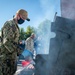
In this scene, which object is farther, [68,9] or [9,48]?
[68,9]

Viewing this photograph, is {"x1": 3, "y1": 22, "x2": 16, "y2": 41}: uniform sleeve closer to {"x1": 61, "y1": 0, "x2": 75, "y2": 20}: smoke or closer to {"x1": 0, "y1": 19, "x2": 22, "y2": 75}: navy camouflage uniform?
{"x1": 0, "y1": 19, "x2": 22, "y2": 75}: navy camouflage uniform

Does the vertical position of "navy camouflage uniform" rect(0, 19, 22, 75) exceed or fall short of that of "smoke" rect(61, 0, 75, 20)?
it falls short

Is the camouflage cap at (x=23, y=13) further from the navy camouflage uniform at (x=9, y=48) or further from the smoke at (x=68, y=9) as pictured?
the smoke at (x=68, y=9)

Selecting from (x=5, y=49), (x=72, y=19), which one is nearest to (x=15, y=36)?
(x=5, y=49)

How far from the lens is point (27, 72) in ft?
16.8

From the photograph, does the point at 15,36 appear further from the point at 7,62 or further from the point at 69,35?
the point at 69,35

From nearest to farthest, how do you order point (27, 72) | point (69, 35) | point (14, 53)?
point (69, 35) → point (14, 53) → point (27, 72)

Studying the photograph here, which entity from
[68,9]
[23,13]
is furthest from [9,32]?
[68,9]

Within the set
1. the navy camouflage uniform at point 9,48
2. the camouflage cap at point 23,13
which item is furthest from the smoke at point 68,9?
the navy camouflage uniform at point 9,48

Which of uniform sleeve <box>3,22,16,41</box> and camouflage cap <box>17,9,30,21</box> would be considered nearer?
uniform sleeve <box>3,22,16,41</box>

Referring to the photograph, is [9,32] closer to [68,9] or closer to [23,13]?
[23,13]

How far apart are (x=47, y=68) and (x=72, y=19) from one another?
1.17 m

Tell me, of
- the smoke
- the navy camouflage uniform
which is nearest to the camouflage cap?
the navy camouflage uniform

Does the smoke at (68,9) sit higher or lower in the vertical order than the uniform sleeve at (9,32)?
higher
